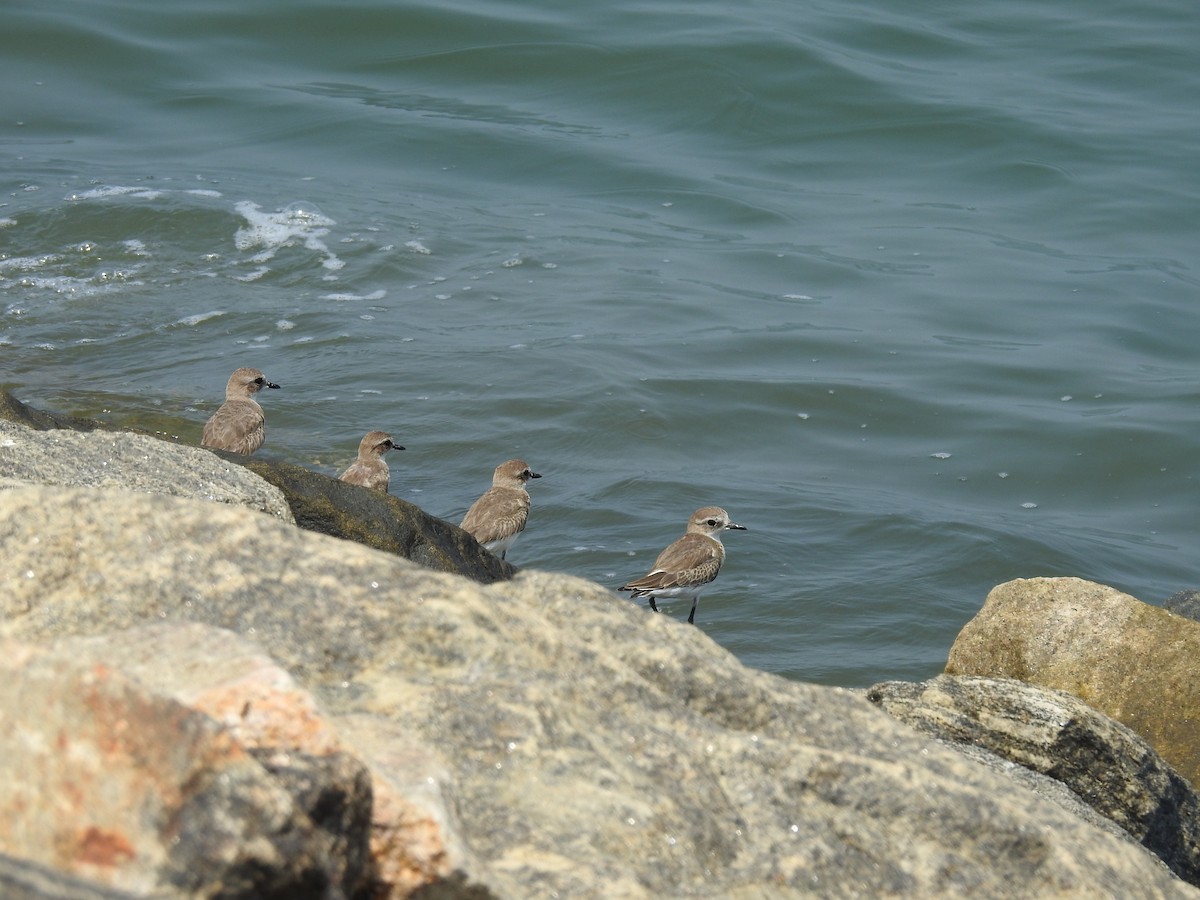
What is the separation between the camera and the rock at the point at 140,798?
87.6 inches

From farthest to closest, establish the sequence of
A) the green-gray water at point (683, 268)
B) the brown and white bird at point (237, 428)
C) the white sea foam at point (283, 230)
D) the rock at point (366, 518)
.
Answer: the white sea foam at point (283, 230), the green-gray water at point (683, 268), the brown and white bird at point (237, 428), the rock at point (366, 518)

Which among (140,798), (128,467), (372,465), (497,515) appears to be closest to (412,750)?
(140,798)

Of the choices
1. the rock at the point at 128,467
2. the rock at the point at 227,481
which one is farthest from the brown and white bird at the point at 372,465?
the rock at the point at 128,467

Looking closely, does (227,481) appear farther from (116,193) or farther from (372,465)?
Answer: (116,193)

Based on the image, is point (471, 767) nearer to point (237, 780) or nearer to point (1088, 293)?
point (237, 780)

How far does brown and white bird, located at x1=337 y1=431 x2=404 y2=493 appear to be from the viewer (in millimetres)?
10172

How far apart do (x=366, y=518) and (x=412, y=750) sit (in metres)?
4.30

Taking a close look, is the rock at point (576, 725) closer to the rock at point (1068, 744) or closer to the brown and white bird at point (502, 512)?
the rock at point (1068, 744)

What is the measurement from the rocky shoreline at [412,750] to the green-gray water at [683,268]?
18.5 feet

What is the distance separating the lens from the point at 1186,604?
883 cm

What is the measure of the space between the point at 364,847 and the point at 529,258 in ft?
48.2

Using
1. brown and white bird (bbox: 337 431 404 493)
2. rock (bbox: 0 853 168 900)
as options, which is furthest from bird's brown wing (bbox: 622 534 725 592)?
rock (bbox: 0 853 168 900)

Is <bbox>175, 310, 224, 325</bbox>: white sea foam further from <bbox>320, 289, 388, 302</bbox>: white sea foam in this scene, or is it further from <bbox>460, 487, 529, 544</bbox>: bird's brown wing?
<bbox>460, 487, 529, 544</bbox>: bird's brown wing

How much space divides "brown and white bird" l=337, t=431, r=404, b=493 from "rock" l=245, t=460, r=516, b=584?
105 inches
